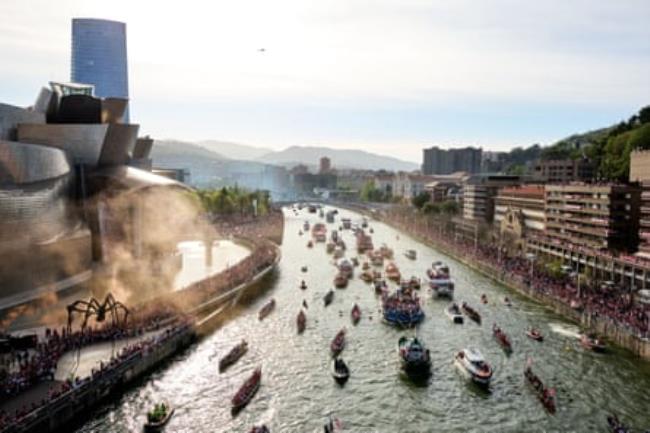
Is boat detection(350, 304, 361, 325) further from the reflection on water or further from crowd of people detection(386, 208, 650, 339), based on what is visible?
crowd of people detection(386, 208, 650, 339)

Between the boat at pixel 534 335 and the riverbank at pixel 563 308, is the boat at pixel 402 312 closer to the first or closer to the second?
the boat at pixel 534 335

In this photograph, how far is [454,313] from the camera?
61.0 m

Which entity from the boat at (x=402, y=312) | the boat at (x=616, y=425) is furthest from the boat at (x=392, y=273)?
the boat at (x=616, y=425)

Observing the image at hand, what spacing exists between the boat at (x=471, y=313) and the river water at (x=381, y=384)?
98 centimetres

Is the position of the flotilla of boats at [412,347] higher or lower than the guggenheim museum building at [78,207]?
lower

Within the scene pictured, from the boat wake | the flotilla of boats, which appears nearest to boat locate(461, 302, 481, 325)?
the flotilla of boats

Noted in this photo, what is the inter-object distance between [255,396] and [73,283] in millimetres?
27256

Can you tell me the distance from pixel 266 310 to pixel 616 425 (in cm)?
3515

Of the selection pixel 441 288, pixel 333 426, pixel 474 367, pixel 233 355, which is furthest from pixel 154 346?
pixel 441 288

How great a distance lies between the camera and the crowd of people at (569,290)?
52.3 meters

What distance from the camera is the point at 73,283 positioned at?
58406 millimetres

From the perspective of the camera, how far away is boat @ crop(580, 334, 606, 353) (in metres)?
48.9

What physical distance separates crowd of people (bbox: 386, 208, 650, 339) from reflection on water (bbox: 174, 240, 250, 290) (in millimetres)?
35913

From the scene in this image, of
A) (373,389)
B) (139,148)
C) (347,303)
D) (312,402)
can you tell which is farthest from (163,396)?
(139,148)
